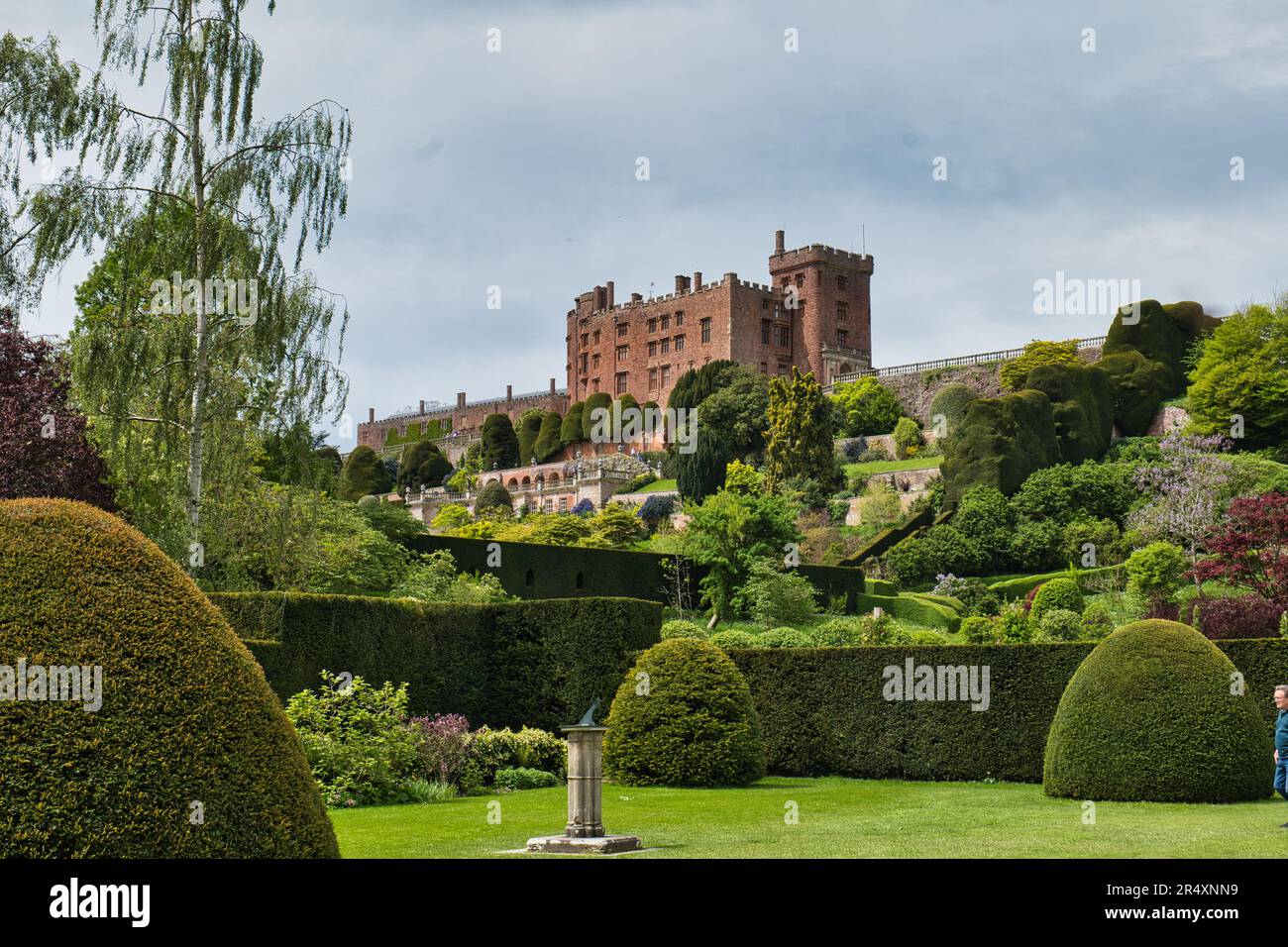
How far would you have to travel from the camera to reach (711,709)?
52.9ft

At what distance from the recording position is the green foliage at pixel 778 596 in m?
32.2

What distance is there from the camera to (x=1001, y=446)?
43688 millimetres

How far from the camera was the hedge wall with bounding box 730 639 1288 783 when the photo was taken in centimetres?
1669

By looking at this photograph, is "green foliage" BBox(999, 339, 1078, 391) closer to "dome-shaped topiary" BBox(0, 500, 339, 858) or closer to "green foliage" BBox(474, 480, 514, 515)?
"green foliage" BBox(474, 480, 514, 515)

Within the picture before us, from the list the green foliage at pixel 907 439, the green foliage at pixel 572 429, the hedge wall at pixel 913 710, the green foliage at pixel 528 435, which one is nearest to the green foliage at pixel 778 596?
the hedge wall at pixel 913 710

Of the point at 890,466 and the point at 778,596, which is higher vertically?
the point at 890,466

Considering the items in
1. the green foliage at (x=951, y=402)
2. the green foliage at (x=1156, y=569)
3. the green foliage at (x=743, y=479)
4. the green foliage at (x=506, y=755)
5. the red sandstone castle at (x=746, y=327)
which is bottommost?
the green foliage at (x=506, y=755)

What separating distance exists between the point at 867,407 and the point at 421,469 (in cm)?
2829

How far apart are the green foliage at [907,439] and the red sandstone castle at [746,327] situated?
1712cm

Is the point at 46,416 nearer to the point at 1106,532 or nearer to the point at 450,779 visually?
the point at 450,779

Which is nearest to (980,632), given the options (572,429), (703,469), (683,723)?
(683,723)

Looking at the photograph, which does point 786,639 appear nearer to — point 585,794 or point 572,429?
point 585,794

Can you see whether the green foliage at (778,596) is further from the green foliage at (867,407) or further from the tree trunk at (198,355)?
the green foliage at (867,407)

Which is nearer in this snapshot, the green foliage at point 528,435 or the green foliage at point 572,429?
the green foliage at point 572,429
